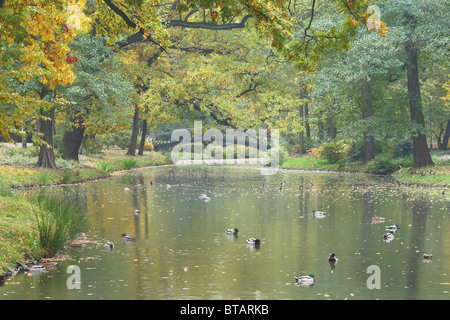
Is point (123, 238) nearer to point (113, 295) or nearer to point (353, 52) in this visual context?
point (113, 295)

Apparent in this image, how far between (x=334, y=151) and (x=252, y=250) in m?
38.1

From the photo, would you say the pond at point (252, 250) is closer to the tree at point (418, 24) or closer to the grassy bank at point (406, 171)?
the grassy bank at point (406, 171)

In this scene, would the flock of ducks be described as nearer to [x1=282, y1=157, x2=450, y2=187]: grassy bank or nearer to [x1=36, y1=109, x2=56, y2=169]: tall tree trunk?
[x1=282, y1=157, x2=450, y2=187]: grassy bank

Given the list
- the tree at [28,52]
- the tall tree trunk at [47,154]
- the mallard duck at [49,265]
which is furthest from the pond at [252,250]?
the tall tree trunk at [47,154]

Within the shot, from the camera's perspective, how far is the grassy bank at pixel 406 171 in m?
33.5

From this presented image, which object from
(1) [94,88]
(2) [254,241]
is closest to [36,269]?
(2) [254,241]

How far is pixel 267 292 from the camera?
1103 cm

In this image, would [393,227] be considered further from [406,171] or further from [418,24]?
[406,171]

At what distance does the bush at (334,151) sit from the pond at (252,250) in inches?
859

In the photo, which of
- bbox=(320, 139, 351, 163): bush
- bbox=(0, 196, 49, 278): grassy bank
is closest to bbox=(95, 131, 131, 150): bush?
bbox=(320, 139, 351, 163): bush

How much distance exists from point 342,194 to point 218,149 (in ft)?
152

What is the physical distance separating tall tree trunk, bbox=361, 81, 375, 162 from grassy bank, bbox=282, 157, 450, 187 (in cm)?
105

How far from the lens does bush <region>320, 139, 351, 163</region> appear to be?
5062cm
